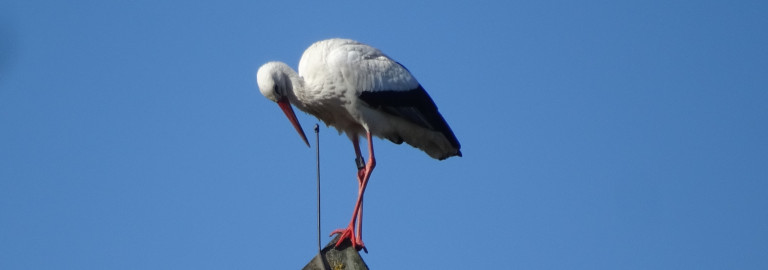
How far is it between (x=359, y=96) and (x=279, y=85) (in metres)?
0.73

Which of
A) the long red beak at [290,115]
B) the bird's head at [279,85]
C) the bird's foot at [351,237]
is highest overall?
the bird's head at [279,85]

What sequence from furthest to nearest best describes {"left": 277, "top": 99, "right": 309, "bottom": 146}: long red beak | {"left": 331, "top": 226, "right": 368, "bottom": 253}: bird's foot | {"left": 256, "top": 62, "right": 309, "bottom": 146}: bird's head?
{"left": 277, "top": 99, "right": 309, "bottom": 146}: long red beak → {"left": 256, "top": 62, "right": 309, "bottom": 146}: bird's head → {"left": 331, "top": 226, "right": 368, "bottom": 253}: bird's foot

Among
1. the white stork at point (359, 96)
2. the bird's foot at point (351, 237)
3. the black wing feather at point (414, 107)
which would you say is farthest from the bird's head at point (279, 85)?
the bird's foot at point (351, 237)

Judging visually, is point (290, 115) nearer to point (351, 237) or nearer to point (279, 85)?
point (279, 85)

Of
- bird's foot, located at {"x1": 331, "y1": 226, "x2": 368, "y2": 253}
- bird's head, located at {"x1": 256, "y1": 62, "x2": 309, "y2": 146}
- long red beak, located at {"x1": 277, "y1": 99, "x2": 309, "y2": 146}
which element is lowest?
bird's foot, located at {"x1": 331, "y1": 226, "x2": 368, "y2": 253}

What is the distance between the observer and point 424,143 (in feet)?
35.6

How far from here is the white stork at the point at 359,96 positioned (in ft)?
33.4

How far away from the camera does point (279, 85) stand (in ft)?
33.4

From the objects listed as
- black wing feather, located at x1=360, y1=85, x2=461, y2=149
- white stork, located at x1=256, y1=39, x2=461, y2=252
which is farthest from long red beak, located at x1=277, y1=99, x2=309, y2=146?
black wing feather, located at x1=360, y1=85, x2=461, y2=149

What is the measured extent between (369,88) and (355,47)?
0.48 meters

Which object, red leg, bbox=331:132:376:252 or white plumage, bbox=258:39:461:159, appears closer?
red leg, bbox=331:132:376:252

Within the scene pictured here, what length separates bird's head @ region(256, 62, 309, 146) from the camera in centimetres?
1014

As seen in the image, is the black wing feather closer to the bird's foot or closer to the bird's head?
the bird's head

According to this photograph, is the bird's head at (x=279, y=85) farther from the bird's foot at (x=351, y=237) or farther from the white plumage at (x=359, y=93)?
the bird's foot at (x=351, y=237)
